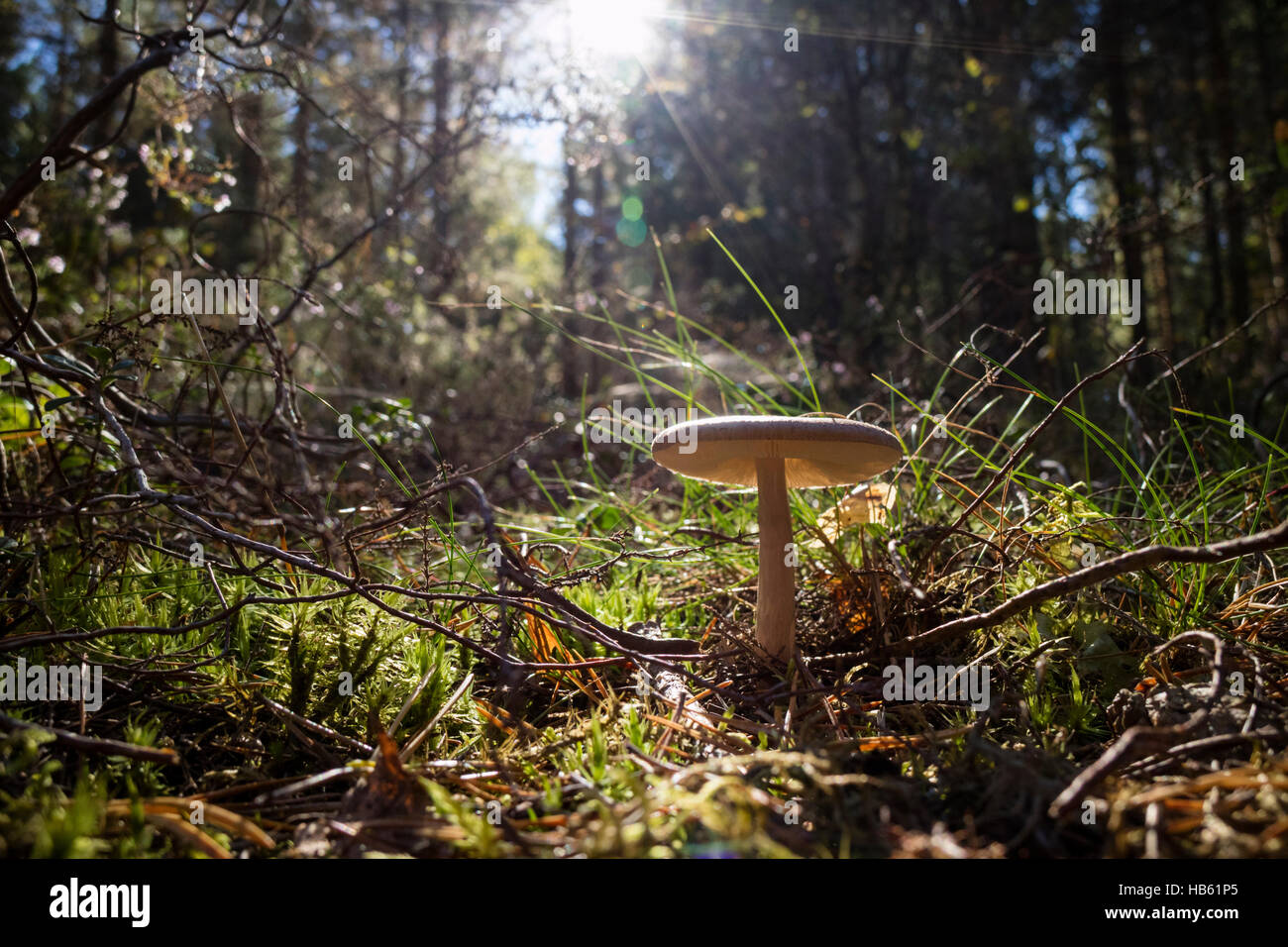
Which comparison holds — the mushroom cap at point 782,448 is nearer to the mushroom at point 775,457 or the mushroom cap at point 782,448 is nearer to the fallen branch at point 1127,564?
the mushroom at point 775,457

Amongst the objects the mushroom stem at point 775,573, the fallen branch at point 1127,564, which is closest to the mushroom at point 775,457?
the mushroom stem at point 775,573

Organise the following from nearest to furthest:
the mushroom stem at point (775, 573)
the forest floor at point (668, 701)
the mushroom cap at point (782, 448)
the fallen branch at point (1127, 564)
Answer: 1. the forest floor at point (668, 701)
2. the fallen branch at point (1127, 564)
3. the mushroom cap at point (782, 448)
4. the mushroom stem at point (775, 573)

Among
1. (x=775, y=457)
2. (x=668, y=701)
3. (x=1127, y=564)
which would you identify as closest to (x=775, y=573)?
(x=775, y=457)

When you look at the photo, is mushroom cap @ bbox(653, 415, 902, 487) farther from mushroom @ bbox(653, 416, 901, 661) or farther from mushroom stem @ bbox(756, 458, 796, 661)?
mushroom stem @ bbox(756, 458, 796, 661)

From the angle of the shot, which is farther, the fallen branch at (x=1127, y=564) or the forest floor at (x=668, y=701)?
the fallen branch at (x=1127, y=564)

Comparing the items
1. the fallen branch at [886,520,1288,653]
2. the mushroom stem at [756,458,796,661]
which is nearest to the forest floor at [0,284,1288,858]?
the fallen branch at [886,520,1288,653]

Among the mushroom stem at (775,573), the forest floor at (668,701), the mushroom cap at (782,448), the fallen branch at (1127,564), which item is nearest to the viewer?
the forest floor at (668,701)

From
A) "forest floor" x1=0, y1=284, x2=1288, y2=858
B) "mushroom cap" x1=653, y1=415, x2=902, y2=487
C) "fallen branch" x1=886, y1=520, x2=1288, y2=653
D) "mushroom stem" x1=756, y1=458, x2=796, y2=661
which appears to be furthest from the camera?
"mushroom stem" x1=756, y1=458, x2=796, y2=661

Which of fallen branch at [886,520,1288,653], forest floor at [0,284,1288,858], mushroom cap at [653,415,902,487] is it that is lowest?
forest floor at [0,284,1288,858]

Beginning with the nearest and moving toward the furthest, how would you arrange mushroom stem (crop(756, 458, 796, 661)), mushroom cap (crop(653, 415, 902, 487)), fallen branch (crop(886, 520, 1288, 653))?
fallen branch (crop(886, 520, 1288, 653))
mushroom cap (crop(653, 415, 902, 487))
mushroom stem (crop(756, 458, 796, 661))
